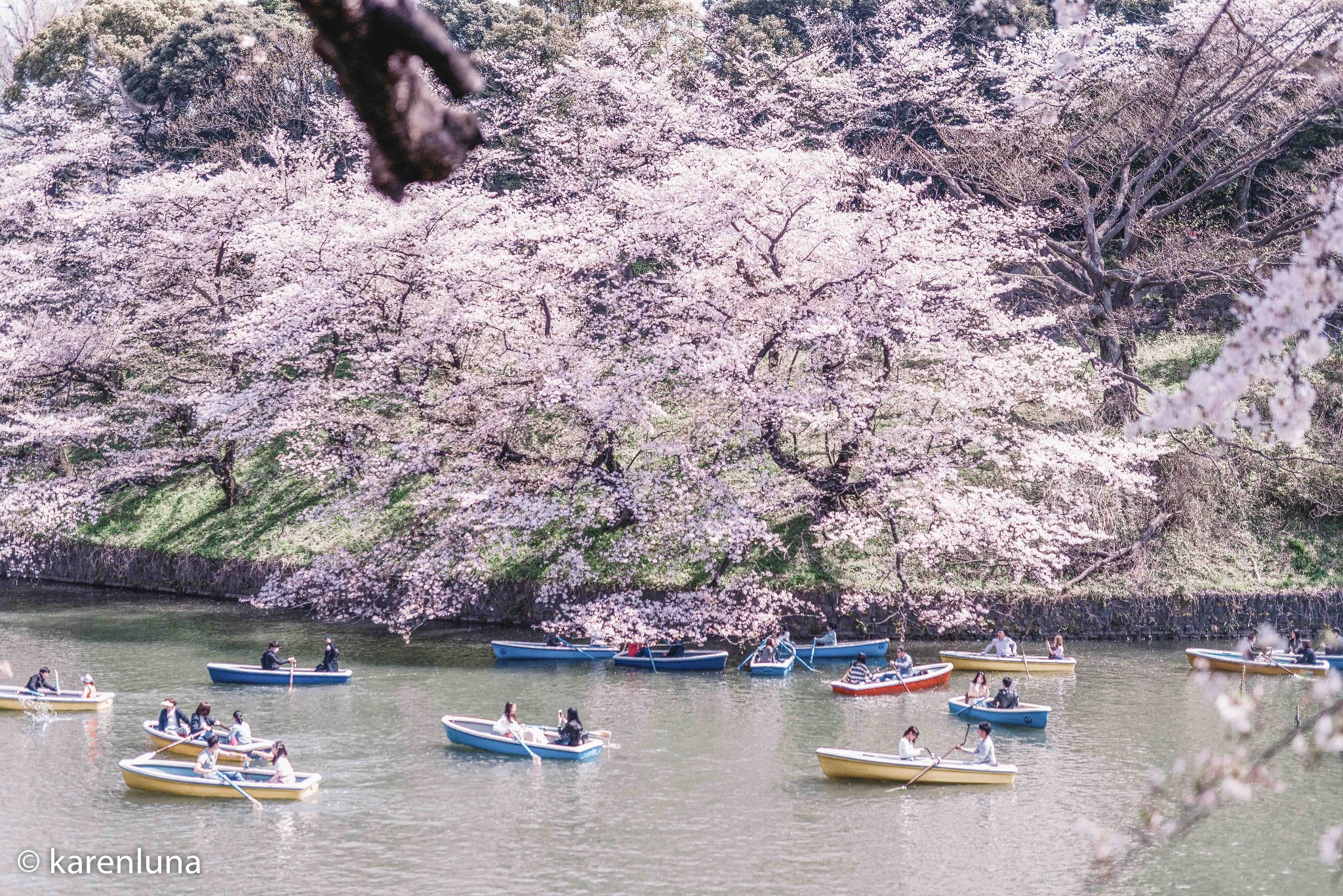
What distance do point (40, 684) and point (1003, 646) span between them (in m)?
16.3

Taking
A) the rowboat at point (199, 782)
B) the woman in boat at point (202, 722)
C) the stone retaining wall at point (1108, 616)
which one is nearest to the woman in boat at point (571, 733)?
the rowboat at point (199, 782)

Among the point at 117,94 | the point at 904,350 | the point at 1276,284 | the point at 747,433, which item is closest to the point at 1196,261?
the point at 904,350

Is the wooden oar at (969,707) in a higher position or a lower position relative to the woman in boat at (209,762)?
higher

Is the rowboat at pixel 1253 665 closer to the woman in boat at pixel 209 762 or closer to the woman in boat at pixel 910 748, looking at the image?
the woman in boat at pixel 910 748

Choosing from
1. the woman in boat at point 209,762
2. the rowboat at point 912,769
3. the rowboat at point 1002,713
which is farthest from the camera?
the rowboat at point 1002,713

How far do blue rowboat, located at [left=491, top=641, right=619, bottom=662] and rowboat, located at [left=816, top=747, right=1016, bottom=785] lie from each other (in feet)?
24.8

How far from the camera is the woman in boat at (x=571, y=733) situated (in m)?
16.4

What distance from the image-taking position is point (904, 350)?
24.9 meters

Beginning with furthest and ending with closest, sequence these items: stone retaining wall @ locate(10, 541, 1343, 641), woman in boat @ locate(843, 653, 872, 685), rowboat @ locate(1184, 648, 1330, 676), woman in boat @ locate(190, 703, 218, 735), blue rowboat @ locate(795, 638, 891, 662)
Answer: stone retaining wall @ locate(10, 541, 1343, 641) → blue rowboat @ locate(795, 638, 891, 662) → rowboat @ locate(1184, 648, 1330, 676) → woman in boat @ locate(843, 653, 872, 685) → woman in boat @ locate(190, 703, 218, 735)

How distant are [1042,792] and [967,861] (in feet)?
8.10

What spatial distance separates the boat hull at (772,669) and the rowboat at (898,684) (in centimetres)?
106

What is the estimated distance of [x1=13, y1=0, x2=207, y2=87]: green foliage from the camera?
4053 centimetres

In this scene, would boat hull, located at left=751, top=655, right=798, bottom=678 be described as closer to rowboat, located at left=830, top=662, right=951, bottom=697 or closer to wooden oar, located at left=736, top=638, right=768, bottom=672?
wooden oar, located at left=736, top=638, right=768, bottom=672

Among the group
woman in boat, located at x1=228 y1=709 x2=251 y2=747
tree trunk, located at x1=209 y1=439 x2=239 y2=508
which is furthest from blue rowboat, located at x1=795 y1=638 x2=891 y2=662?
tree trunk, located at x1=209 y1=439 x2=239 y2=508
